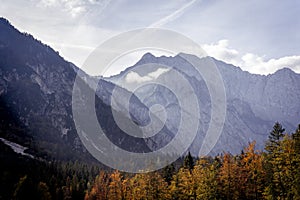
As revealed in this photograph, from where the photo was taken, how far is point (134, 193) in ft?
286

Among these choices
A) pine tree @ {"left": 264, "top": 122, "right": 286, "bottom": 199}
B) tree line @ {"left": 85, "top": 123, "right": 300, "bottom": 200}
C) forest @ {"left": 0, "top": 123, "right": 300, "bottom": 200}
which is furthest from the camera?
pine tree @ {"left": 264, "top": 122, "right": 286, "bottom": 199}

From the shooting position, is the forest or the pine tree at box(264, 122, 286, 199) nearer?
the forest

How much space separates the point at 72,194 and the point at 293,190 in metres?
93.2

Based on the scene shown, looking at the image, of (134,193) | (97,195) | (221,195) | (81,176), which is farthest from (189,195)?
(81,176)

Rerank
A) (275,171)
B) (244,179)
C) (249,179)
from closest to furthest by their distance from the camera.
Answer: (275,171), (249,179), (244,179)

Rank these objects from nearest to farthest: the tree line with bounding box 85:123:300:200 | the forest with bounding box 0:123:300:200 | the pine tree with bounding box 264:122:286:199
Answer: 1. the tree line with bounding box 85:123:300:200
2. the forest with bounding box 0:123:300:200
3. the pine tree with bounding box 264:122:286:199

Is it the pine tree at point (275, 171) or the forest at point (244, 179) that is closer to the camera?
the forest at point (244, 179)

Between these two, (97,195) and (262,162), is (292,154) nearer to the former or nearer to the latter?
(262,162)

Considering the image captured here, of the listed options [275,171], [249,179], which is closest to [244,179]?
[249,179]

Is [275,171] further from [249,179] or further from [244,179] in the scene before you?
[244,179]

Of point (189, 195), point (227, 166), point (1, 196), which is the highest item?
point (227, 166)

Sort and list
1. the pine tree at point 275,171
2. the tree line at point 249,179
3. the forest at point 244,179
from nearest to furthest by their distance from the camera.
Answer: the tree line at point 249,179 → the forest at point 244,179 → the pine tree at point 275,171

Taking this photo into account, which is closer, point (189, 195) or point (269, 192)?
point (269, 192)

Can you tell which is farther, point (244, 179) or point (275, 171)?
point (244, 179)
